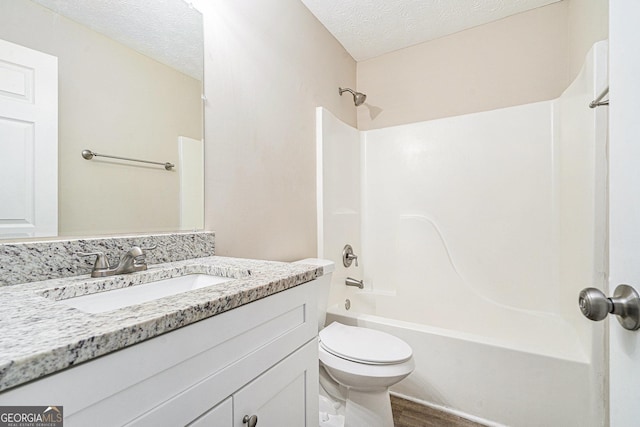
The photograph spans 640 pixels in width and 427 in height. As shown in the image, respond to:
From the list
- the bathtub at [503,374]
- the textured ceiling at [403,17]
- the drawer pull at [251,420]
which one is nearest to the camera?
the drawer pull at [251,420]

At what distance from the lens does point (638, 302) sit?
44 centimetres

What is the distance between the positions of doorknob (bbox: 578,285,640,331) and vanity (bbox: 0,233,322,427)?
2.08 ft

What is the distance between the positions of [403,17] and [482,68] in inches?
28.3

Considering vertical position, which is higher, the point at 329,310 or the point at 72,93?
the point at 72,93

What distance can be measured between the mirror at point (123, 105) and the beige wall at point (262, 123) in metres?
0.08

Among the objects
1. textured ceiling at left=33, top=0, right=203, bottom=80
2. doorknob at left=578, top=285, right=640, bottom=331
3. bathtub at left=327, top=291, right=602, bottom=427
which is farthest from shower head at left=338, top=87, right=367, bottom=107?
doorknob at left=578, top=285, right=640, bottom=331

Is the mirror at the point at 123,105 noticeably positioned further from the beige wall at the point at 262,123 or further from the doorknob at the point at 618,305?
the doorknob at the point at 618,305

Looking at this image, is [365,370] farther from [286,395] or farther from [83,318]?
[83,318]

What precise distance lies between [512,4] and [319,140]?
1.61 metres

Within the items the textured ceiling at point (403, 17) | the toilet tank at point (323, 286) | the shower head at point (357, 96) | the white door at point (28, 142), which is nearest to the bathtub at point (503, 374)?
the toilet tank at point (323, 286)

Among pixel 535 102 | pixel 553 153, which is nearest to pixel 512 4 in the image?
pixel 535 102

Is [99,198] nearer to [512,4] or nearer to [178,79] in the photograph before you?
[178,79]

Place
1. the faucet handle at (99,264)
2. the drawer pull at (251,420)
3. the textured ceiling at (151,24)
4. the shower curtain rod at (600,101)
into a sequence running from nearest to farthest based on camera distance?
1. the drawer pull at (251,420)
2. the faucet handle at (99,264)
3. the textured ceiling at (151,24)
4. the shower curtain rod at (600,101)

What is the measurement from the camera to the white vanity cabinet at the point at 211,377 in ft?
1.29
